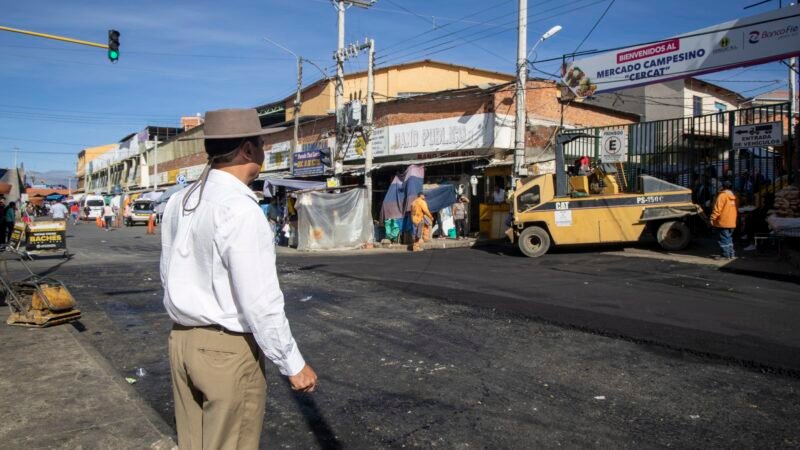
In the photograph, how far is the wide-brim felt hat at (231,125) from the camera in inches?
100

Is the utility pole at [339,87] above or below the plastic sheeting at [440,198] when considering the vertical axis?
above

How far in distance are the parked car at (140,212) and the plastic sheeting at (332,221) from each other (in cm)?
2342

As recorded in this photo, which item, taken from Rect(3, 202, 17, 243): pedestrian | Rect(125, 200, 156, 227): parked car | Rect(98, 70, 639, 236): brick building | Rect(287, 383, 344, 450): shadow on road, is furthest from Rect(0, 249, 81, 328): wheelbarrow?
Rect(125, 200, 156, 227): parked car

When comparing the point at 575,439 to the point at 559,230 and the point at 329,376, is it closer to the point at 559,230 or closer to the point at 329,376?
the point at 329,376

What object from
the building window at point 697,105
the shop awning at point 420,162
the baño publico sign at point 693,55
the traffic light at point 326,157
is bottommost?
the shop awning at point 420,162

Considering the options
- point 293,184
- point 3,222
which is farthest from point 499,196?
point 3,222

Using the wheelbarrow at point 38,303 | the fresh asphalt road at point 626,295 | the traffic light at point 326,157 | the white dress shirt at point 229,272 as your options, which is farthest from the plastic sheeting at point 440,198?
the white dress shirt at point 229,272

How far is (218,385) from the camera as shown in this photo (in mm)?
2367

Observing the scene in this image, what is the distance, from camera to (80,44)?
602 inches

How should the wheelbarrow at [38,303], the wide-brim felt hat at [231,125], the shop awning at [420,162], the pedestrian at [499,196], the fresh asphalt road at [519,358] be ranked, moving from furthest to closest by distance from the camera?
the shop awning at [420,162], the pedestrian at [499,196], the wheelbarrow at [38,303], the fresh asphalt road at [519,358], the wide-brim felt hat at [231,125]

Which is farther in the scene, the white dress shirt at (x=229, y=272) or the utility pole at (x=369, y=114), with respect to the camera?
the utility pole at (x=369, y=114)

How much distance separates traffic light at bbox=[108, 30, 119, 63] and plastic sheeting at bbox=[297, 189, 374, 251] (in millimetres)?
6840

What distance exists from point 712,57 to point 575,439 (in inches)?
587

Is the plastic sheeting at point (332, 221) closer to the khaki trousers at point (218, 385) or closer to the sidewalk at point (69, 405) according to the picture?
Result: the sidewalk at point (69, 405)
